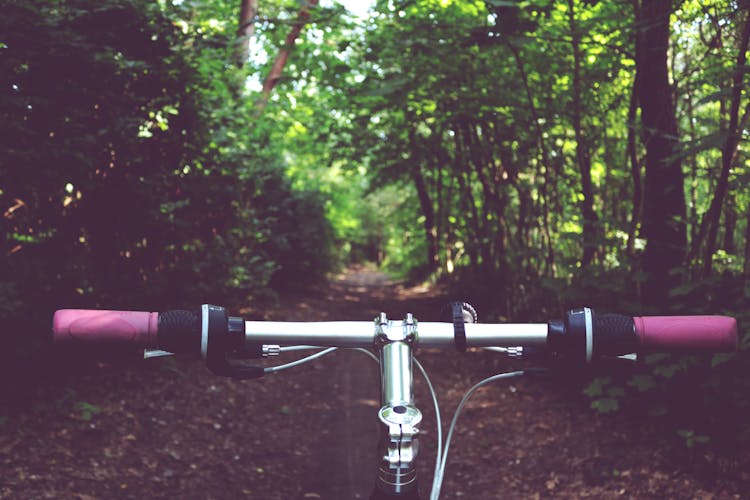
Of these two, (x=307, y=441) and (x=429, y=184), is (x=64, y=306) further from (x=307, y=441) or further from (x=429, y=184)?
(x=429, y=184)

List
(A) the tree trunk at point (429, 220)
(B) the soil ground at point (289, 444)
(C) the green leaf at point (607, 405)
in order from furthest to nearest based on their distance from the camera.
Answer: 1. (A) the tree trunk at point (429, 220)
2. (C) the green leaf at point (607, 405)
3. (B) the soil ground at point (289, 444)

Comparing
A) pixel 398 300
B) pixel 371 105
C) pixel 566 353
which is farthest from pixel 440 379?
pixel 398 300

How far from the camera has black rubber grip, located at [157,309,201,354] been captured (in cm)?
134

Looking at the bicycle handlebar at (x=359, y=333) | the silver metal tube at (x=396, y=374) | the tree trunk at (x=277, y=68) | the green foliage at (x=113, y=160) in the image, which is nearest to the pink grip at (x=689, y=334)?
the bicycle handlebar at (x=359, y=333)

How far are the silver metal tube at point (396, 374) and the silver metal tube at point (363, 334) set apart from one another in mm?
62

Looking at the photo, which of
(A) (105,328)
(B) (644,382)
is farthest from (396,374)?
(B) (644,382)

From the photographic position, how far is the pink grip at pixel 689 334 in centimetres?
139

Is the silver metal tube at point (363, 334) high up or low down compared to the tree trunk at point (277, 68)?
down

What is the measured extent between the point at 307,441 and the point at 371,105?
3807mm

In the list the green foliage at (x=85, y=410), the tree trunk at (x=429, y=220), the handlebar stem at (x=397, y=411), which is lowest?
the green foliage at (x=85, y=410)

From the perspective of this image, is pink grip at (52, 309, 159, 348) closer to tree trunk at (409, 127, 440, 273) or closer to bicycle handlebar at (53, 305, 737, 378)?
bicycle handlebar at (53, 305, 737, 378)

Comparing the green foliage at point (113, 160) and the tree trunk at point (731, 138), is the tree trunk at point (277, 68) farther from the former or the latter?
the tree trunk at point (731, 138)

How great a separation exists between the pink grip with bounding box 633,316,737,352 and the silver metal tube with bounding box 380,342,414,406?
556 mm

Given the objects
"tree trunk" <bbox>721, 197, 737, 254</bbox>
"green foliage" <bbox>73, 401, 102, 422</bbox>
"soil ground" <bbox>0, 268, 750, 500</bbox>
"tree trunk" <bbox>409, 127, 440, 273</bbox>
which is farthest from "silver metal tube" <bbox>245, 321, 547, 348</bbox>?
"tree trunk" <bbox>409, 127, 440, 273</bbox>
